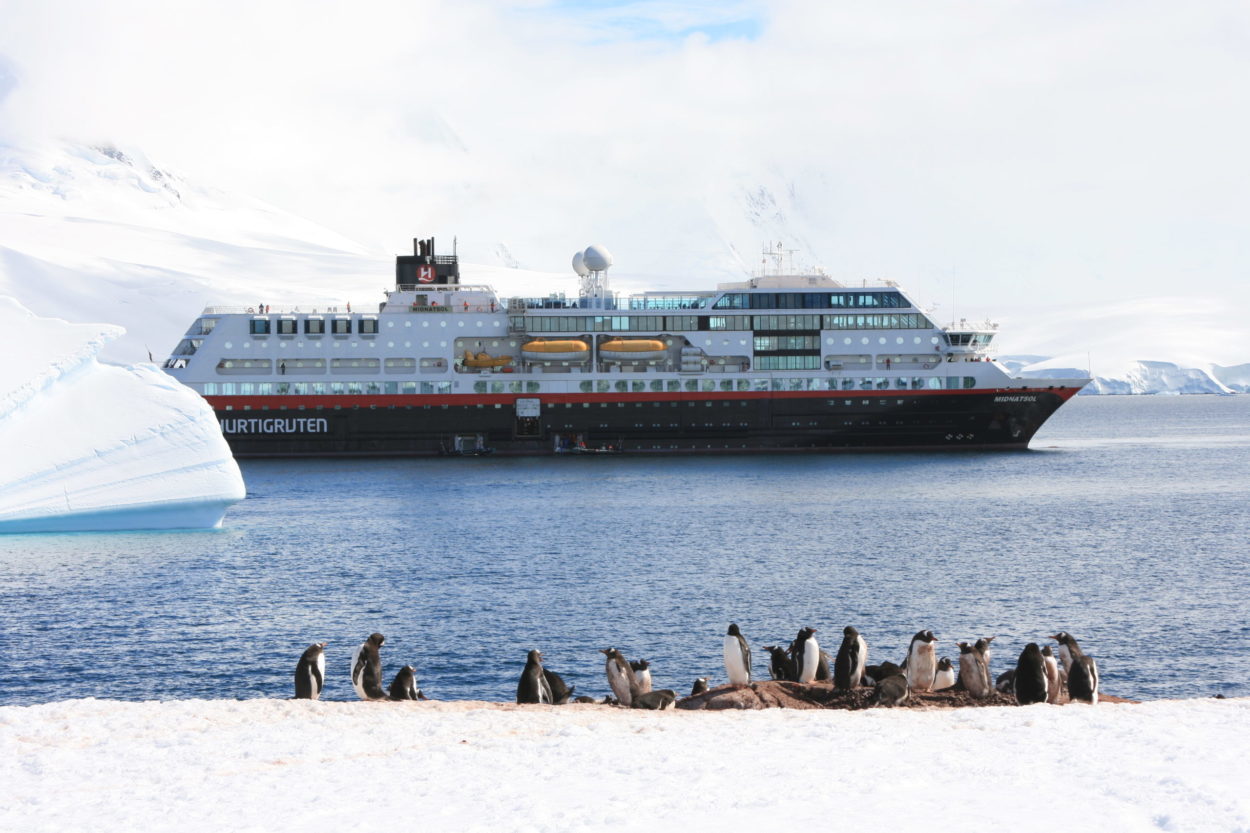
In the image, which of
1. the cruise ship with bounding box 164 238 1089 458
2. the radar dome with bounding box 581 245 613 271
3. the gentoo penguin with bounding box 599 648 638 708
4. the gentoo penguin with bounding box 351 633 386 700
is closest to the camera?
the gentoo penguin with bounding box 599 648 638 708

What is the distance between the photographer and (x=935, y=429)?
75.0 meters

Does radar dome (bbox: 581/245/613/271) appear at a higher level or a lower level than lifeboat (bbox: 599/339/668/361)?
higher

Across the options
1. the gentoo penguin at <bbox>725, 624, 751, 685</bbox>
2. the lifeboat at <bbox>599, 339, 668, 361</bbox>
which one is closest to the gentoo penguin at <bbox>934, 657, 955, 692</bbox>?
the gentoo penguin at <bbox>725, 624, 751, 685</bbox>

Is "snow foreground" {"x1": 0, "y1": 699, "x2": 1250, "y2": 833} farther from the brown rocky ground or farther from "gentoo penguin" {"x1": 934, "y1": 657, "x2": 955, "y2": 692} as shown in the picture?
"gentoo penguin" {"x1": 934, "y1": 657, "x2": 955, "y2": 692}

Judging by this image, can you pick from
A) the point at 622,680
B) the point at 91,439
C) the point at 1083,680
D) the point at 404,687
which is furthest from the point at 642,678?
the point at 91,439

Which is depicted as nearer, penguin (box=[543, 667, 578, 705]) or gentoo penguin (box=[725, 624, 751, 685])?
penguin (box=[543, 667, 578, 705])

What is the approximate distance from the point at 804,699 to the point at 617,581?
1488 centimetres

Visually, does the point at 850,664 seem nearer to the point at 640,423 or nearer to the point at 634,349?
the point at 640,423

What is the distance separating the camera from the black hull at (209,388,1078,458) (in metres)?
75.1

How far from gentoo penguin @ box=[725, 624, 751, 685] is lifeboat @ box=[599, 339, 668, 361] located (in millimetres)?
56859

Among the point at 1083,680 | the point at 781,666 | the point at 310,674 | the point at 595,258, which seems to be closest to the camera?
the point at 1083,680

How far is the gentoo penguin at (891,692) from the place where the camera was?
59.4 ft

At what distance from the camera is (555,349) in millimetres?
76938

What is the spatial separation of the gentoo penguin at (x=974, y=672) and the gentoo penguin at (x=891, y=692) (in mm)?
1000
